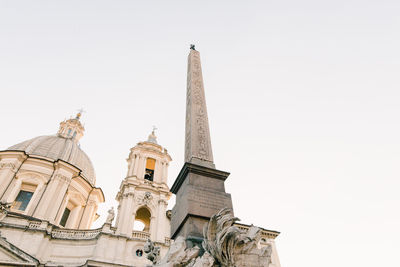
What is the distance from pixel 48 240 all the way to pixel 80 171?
8.97m

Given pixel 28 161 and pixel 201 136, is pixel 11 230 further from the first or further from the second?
pixel 201 136

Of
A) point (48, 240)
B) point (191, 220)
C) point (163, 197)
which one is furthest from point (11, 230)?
point (191, 220)

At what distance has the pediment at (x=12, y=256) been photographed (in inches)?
687

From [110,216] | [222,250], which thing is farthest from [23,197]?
[222,250]

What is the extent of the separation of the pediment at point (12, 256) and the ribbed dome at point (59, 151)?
12470mm

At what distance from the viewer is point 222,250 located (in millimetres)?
4320

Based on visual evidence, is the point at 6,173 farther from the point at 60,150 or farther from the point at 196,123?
the point at 196,123

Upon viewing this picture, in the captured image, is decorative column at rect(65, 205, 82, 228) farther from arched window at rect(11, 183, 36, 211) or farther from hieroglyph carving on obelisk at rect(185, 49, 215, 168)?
hieroglyph carving on obelisk at rect(185, 49, 215, 168)

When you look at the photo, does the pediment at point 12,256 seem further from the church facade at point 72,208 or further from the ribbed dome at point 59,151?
the ribbed dome at point 59,151

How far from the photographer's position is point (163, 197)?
82.5ft

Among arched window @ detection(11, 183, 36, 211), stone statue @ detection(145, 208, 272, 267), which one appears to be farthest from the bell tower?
stone statue @ detection(145, 208, 272, 267)

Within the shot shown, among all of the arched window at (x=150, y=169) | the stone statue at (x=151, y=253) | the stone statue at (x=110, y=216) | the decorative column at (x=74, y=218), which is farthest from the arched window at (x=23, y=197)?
the stone statue at (x=151, y=253)

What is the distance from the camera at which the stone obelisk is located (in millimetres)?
5346

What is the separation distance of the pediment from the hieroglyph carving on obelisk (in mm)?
17149
